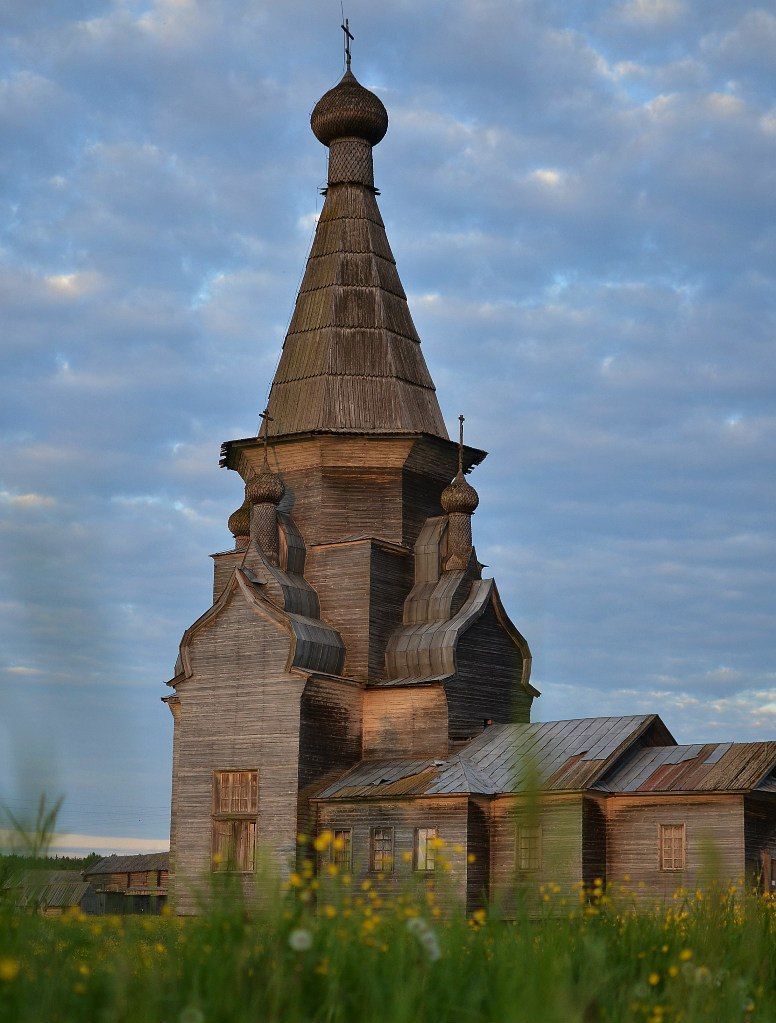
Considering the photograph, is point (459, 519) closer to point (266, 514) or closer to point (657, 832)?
point (266, 514)

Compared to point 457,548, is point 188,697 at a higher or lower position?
lower

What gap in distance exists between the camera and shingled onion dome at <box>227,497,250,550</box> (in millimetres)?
36781

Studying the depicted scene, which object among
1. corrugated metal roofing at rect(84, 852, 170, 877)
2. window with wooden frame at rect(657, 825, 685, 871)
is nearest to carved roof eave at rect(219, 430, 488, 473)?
window with wooden frame at rect(657, 825, 685, 871)

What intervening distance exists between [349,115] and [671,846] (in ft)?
71.8

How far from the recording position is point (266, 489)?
34.2m

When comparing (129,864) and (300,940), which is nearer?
(300,940)

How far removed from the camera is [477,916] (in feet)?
33.8

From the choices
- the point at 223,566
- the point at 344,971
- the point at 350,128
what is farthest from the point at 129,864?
the point at 344,971

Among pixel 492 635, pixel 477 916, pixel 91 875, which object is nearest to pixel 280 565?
pixel 492 635

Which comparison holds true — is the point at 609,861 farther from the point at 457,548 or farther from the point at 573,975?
the point at 573,975

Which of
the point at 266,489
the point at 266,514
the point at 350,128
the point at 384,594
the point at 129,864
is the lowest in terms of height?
the point at 129,864

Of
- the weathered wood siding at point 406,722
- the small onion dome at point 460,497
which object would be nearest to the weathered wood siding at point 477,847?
the weathered wood siding at point 406,722

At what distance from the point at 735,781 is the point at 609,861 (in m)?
3.23

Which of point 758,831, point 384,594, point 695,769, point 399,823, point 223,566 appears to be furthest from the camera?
point 223,566
